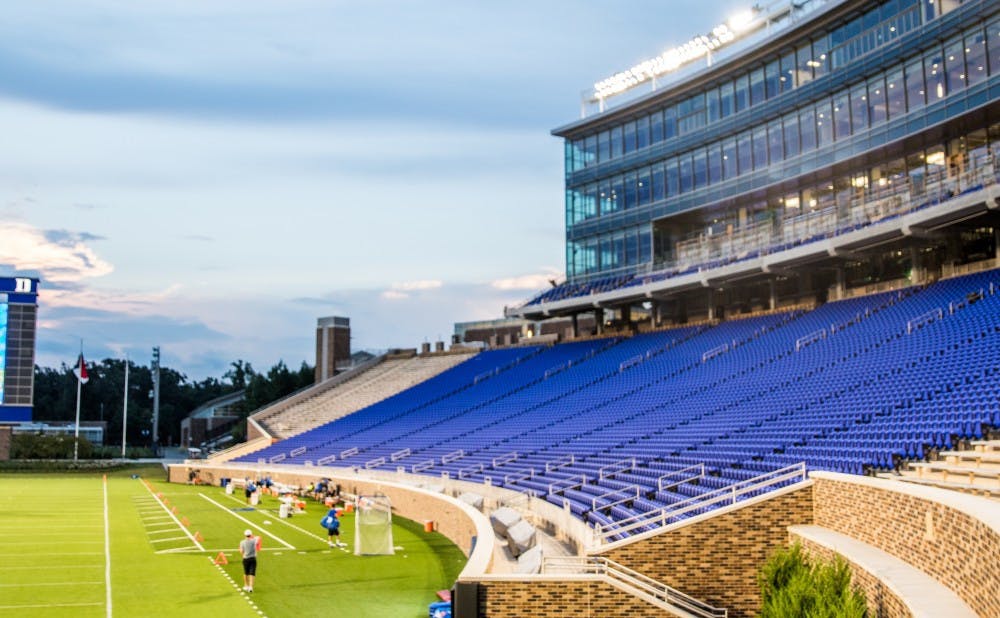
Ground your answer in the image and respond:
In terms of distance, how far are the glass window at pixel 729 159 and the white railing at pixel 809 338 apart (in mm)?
12811

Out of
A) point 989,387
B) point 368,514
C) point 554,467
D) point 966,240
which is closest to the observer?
point 989,387

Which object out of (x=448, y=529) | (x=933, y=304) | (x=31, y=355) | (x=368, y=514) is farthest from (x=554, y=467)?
(x=31, y=355)

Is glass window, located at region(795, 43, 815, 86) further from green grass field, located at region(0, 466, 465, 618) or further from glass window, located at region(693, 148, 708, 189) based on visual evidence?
green grass field, located at region(0, 466, 465, 618)

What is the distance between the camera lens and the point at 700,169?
4628cm

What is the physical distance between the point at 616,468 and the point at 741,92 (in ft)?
82.3

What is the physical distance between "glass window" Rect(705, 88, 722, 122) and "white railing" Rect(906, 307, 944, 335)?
62.5 ft

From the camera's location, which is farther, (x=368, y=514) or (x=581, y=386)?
(x=581, y=386)

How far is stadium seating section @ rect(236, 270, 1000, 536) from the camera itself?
64.6 ft

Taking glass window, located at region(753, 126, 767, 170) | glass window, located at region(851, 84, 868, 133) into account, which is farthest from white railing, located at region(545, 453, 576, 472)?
glass window, located at region(753, 126, 767, 170)

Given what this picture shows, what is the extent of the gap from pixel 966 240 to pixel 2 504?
34060 millimetres

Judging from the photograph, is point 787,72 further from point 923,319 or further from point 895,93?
point 923,319

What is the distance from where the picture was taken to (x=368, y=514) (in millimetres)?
22734

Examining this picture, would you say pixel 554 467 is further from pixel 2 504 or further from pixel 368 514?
pixel 2 504

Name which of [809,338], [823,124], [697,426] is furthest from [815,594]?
[823,124]
